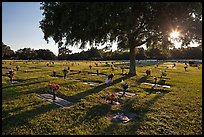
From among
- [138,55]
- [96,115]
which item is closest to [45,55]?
[138,55]

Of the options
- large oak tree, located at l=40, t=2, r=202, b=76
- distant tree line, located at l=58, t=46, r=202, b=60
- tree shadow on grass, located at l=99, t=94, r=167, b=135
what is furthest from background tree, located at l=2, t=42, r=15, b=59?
tree shadow on grass, located at l=99, t=94, r=167, b=135

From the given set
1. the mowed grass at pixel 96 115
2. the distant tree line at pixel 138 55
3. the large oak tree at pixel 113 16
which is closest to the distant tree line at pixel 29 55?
the distant tree line at pixel 138 55

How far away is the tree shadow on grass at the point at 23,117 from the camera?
700 cm

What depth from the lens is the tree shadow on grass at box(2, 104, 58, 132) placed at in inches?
276

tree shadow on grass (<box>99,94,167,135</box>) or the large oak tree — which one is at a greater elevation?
the large oak tree

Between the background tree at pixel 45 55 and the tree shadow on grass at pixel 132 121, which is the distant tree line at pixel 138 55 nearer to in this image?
the background tree at pixel 45 55

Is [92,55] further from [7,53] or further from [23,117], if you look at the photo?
[23,117]

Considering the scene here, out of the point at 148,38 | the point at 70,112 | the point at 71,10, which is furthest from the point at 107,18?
the point at 148,38

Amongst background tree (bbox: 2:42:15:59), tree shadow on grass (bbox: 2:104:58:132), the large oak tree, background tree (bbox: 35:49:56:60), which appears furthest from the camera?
background tree (bbox: 35:49:56:60)

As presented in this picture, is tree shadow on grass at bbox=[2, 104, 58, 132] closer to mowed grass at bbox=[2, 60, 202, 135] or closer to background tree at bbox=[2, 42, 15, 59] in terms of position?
mowed grass at bbox=[2, 60, 202, 135]

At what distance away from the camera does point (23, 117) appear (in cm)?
766

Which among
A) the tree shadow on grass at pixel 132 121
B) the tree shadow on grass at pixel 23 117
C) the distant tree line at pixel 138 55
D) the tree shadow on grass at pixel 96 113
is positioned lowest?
the tree shadow on grass at pixel 132 121

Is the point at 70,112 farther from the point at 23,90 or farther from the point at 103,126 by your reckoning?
the point at 23,90

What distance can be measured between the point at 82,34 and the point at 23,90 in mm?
4826
